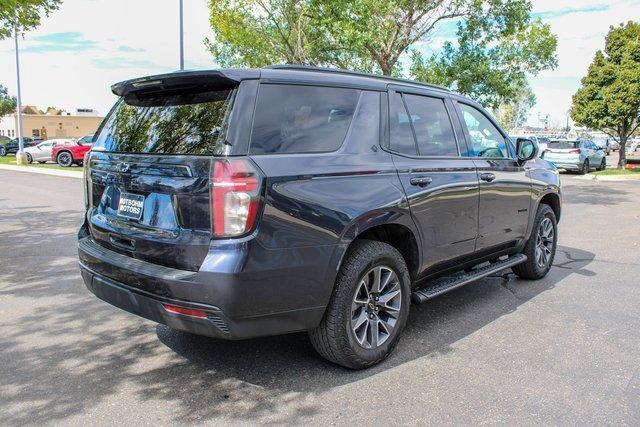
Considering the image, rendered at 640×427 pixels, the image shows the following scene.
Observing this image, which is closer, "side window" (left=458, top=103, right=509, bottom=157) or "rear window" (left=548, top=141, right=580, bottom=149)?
"side window" (left=458, top=103, right=509, bottom=157)

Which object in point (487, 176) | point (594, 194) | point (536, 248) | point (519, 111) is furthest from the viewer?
point (519, 111)

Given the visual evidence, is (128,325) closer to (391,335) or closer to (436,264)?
(391,335)

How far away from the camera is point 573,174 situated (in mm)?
24406

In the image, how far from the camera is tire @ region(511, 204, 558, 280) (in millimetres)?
5754

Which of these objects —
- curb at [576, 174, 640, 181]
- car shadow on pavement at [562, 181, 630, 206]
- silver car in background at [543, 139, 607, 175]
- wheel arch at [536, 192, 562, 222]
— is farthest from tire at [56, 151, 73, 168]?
wheel arch at [536, 192, 562, 222]

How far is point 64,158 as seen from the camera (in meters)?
27.5

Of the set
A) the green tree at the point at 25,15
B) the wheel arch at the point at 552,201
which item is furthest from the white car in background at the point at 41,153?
the wheel arch at the point at 552,201

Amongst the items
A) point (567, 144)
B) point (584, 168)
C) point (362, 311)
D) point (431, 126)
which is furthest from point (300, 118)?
point (584, 168)

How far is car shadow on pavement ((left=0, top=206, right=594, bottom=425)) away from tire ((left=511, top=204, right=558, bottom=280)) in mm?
195

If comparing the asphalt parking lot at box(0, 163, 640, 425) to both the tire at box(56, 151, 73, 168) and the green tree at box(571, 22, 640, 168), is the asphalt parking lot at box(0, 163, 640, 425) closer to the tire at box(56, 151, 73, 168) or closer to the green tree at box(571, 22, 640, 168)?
the green tree at box(571, 22, 640, 168)

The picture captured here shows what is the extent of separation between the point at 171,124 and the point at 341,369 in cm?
196

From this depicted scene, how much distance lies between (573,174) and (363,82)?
917 inches

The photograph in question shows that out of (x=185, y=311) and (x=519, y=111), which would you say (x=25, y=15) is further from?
(x=519, y=111)

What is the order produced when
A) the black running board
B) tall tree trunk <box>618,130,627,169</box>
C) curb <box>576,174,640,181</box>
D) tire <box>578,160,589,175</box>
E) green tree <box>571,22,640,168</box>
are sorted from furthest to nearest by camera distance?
tall tree trunk <box>618,130,627,169</box> < tire <box>578,160,589,175</box> < green tree <box>571,22,640,168</box> < curb <box>576,174,640,181</box> < the black running board
